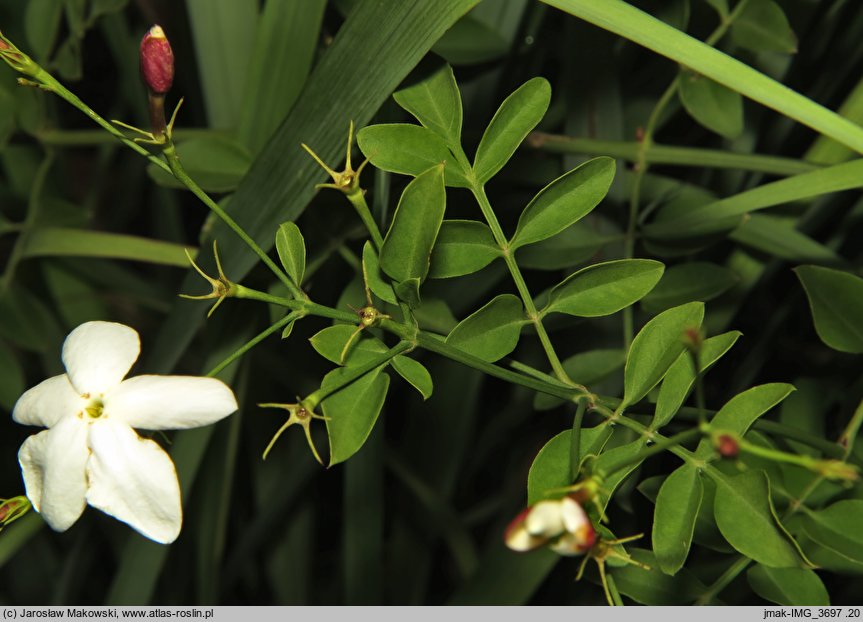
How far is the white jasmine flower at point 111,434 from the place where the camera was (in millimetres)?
446

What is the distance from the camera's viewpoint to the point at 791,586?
1.95ft

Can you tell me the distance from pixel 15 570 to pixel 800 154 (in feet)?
3.98

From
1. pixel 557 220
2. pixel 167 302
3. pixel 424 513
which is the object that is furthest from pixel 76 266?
pixel 557 220

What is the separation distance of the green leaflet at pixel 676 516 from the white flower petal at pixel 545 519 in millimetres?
158

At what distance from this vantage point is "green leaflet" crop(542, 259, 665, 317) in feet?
1.78

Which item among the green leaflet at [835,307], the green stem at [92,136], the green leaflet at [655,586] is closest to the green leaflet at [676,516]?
the green leaflet at [655,586]

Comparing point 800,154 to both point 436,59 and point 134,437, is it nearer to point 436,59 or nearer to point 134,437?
point 436,59

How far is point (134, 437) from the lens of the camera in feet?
1.50

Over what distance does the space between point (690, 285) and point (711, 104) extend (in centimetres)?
17

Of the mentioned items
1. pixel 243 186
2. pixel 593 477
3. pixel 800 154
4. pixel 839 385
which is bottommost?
pixel 593 477

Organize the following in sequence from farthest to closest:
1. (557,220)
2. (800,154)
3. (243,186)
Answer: (800,154) → (243,186) → (557,220)

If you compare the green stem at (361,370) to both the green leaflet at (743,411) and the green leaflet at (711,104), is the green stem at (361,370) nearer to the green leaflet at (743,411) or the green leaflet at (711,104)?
the green leaflet at (743,411)

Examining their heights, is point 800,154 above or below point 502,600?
above

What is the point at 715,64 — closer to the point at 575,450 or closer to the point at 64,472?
the point at 575,450
